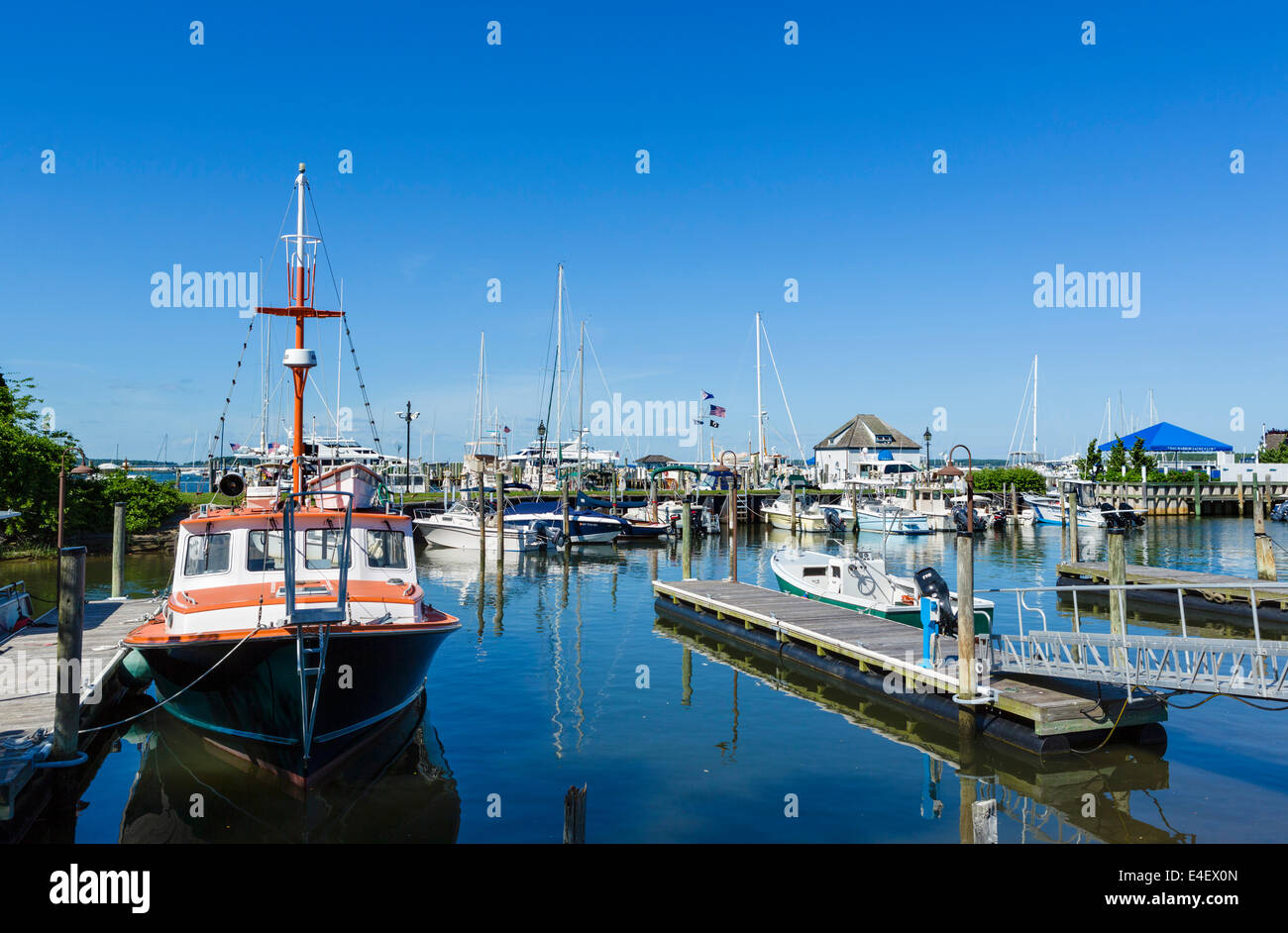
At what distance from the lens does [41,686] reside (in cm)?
1373

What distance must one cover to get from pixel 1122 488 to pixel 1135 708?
75.8 m

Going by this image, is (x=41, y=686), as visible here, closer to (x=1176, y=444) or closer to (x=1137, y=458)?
(x=1137, y=458)

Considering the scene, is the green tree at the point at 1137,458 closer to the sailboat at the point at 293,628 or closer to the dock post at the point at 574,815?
the sailboat at the point at 293,628

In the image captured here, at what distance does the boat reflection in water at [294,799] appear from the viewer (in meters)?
11.0

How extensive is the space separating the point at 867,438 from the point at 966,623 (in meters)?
103

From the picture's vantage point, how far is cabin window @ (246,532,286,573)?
13484mm

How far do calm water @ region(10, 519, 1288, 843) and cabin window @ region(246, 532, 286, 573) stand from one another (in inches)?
123

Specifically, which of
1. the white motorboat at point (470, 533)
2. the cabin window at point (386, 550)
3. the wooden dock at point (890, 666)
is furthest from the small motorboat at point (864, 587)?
the white motorboat at point (470, 533)

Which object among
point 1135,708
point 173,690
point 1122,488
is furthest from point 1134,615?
point 1122,488

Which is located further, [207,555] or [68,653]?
[207,555]

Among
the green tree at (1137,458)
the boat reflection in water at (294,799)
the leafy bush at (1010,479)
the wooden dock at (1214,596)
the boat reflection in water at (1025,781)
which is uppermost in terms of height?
the green tree at (1137,458)

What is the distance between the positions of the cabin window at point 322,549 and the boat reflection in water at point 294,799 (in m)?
2.87

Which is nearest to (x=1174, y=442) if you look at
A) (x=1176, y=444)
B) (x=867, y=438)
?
(x=1176, y=444)
